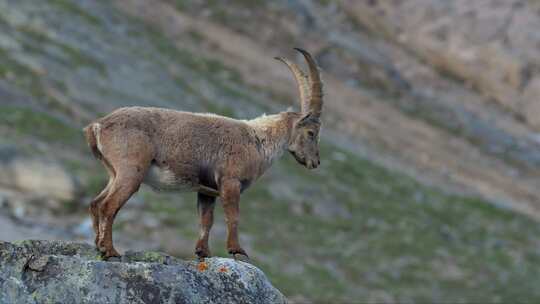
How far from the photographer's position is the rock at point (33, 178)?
81.7 ft

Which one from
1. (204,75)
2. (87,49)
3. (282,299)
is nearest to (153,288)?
(282,299)

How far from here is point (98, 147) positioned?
1015cm

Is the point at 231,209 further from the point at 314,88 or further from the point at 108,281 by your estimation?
the point at 314,88

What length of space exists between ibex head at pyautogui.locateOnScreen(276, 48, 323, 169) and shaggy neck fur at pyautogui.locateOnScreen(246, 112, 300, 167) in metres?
0.11

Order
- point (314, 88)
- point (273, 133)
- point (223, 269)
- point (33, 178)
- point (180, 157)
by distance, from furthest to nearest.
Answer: point (33, 178) < point (314, 88) < point (273, 133) < point (180, 157) < point (223, 269)

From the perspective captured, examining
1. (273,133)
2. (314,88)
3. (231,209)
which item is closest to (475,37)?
(314,88)

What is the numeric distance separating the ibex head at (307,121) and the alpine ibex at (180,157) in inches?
13.5

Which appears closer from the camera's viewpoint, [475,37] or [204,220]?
[204,220]

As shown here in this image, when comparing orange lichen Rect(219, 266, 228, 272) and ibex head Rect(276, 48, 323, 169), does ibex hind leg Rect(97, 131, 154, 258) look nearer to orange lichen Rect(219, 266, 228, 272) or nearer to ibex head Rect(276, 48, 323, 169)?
orange lichen Rect(219, 266, 228, 272)

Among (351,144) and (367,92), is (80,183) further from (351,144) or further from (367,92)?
(367,92)

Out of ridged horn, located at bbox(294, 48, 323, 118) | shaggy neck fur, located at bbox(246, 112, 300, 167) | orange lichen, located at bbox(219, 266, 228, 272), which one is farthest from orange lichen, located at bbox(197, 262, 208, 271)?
ridged horn, located at bbox(294, 48, 323, 118)

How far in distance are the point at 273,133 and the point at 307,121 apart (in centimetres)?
61

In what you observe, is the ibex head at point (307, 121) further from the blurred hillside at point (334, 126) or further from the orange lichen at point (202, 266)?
the blurred hillside at point (334, 126)

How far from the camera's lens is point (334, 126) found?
4372 centimetres
